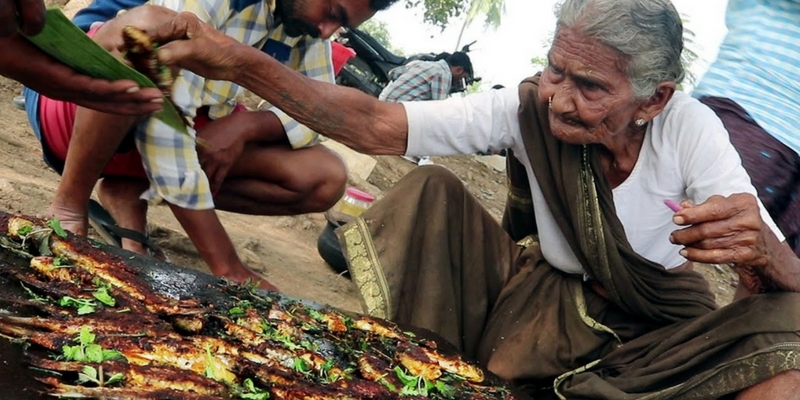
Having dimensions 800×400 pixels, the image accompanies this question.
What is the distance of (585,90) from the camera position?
9.79 feet

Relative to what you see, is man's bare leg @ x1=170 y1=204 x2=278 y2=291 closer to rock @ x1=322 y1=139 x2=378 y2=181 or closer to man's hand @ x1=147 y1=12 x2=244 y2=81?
man's hand @ x1=147 y1=12 x2=244 y2=81

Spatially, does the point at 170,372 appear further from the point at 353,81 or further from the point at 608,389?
the point at 353,81

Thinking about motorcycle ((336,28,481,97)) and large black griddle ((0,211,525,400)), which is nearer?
large black griddle ((0,211,525,400))

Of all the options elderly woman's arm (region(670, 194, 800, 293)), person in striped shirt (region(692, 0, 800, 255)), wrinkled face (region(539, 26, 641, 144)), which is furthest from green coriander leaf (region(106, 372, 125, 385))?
person in striped shirt (region(692, 0, 800, 255))

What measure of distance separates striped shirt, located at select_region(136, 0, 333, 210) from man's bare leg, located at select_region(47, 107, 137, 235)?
18 centimetres

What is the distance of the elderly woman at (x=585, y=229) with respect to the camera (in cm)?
281

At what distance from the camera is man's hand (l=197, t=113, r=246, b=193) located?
3596 mm

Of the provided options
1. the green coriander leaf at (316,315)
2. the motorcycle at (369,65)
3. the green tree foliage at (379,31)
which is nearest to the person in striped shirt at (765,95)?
the green coriander leaf at (316,315)

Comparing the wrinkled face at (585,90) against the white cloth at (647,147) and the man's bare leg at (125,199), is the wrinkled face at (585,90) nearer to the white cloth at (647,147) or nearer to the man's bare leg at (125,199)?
the white cloth at (647,147)

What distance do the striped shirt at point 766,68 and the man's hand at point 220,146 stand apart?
7.46 feet

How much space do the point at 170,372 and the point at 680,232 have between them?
1.64 metres

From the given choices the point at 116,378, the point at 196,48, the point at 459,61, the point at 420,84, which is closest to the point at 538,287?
the point at 196,48

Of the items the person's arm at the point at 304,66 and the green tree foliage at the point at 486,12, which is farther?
the green tree foliage at the point at 486,12

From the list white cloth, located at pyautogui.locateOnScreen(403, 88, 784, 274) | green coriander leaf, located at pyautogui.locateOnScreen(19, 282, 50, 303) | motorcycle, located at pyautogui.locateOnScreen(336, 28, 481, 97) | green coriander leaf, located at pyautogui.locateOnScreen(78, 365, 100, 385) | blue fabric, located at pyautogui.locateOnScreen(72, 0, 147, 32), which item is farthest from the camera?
motorcycle, located at pyautogui.locateOnScreen(336, 28, 481, 97)
